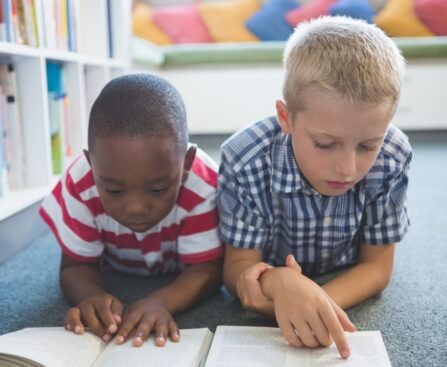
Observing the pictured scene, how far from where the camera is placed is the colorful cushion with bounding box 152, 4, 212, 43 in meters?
3.27

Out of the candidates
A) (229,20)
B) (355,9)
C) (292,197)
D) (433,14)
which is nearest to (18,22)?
(292,197)

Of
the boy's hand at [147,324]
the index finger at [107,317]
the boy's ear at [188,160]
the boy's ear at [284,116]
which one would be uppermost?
the boy's ear at [284,116]

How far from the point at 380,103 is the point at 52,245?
2.83ft

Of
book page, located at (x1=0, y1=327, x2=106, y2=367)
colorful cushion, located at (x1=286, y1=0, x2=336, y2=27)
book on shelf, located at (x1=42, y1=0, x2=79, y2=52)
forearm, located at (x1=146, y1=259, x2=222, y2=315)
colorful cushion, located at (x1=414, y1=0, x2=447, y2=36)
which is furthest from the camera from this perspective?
colorful cushion, located at (x1=286, y1=0, x2=336, y2=27)

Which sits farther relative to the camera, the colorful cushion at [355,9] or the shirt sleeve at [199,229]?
the colorful cushion at [355,9]

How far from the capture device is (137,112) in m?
0.80

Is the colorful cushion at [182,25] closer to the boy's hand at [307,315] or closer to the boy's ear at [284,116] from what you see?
the boy's ear at [284,116]

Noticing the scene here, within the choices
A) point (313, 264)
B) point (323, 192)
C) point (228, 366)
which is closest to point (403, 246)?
point (313, 264)

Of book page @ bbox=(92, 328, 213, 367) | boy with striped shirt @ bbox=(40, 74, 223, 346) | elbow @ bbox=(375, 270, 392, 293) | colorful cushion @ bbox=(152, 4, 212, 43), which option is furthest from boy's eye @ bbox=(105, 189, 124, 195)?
colorful cushion @ bbox=(152, 4, 212, 43)

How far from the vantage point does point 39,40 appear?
1.27 m

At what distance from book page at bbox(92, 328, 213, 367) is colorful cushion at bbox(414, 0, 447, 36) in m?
2.84

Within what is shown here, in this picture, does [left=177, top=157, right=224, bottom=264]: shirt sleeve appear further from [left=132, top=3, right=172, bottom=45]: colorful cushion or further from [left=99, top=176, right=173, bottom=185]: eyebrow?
[left=132, top=3, right=172, bottom=45]: colorful cushion

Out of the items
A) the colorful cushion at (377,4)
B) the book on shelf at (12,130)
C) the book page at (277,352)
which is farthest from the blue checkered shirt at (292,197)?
the colorful cushion at (377,4)

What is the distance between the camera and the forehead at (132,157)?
2.54ft
